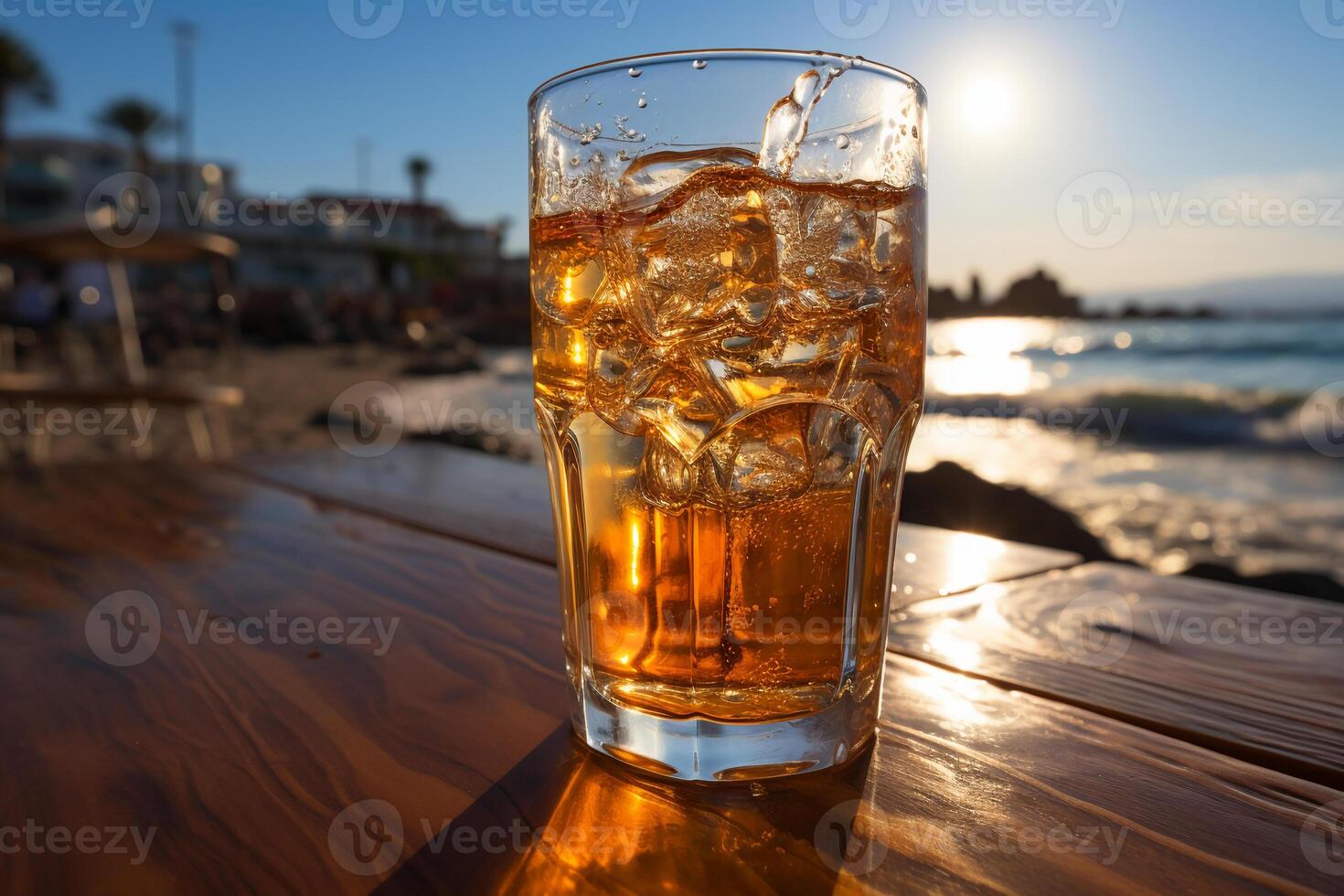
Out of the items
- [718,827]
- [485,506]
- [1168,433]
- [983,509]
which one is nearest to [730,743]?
[718,827]

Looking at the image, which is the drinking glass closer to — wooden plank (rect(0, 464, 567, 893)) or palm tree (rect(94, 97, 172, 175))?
wooden plank (rect(0, 464, 567, 893))

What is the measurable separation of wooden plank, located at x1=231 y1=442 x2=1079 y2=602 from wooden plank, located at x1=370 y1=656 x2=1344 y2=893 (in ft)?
1.31

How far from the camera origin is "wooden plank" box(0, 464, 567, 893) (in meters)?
0.51

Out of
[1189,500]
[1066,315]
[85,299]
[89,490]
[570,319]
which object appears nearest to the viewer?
[570,319]

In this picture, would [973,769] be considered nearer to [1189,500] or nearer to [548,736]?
[548,736]

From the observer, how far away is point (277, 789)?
22.0 inches

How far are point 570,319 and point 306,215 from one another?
2189 mm

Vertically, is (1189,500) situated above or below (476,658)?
below

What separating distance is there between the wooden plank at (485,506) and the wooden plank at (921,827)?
398mm

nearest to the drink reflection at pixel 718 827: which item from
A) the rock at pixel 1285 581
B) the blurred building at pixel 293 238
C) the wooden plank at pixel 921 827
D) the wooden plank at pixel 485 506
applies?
the wooden plank at pixel 921 827

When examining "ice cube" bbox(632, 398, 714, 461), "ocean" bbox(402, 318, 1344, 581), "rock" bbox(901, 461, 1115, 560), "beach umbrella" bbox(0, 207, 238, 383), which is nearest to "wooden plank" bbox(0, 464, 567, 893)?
"ice cube" bbox(632, 398, 714, 461)

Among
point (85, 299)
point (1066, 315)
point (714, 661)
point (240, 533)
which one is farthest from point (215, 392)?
point (1066, 315)

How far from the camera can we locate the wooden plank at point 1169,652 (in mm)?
689

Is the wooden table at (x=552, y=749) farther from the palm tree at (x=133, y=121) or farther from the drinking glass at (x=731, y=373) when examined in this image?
the palm tree at (x=133, y=121)
